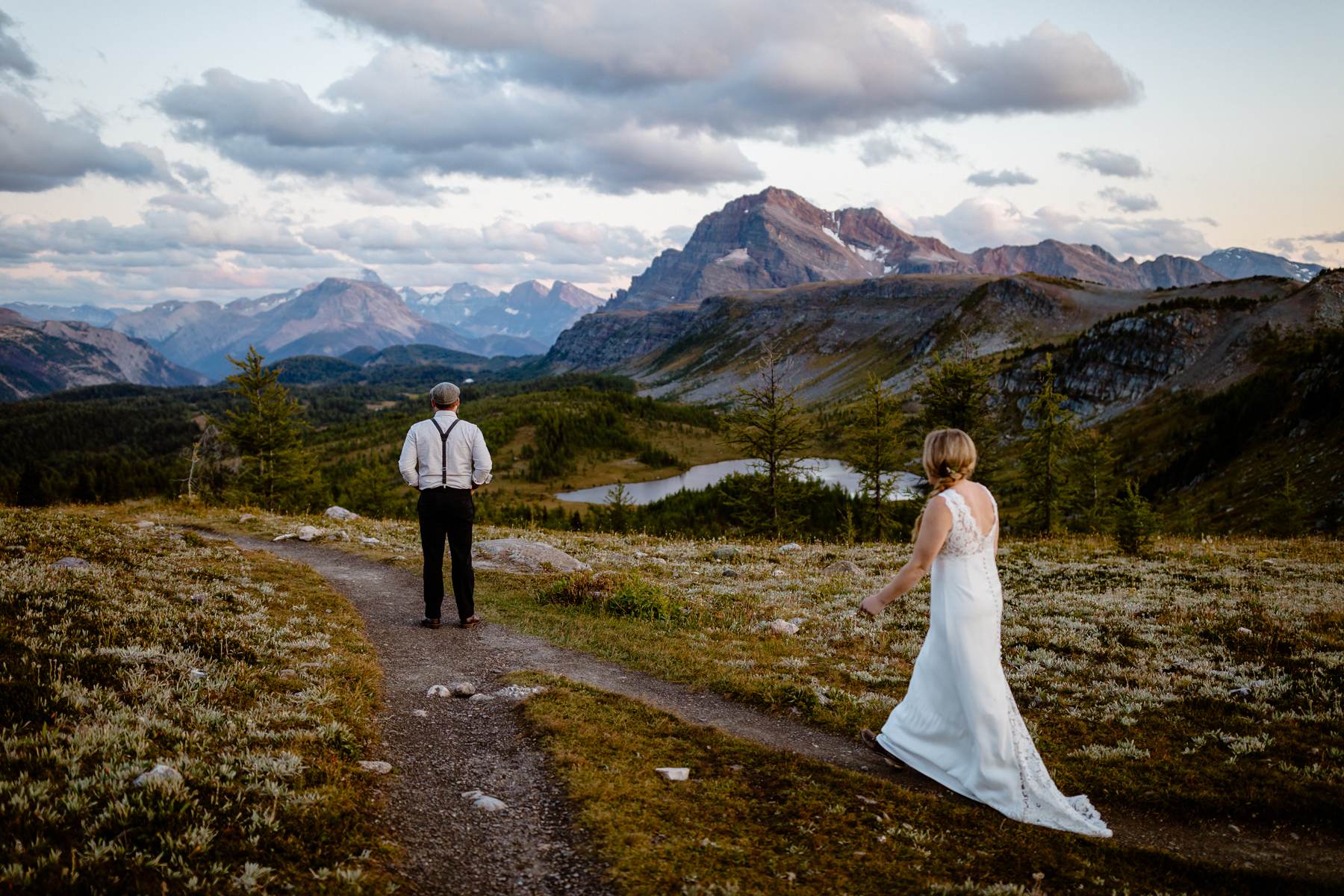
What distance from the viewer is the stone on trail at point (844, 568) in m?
22.8

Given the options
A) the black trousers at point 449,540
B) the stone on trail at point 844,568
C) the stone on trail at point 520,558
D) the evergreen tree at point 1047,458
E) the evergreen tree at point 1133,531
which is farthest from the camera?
the evergreen tree at point 1047,458

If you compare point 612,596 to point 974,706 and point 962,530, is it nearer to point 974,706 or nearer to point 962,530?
point 974,706

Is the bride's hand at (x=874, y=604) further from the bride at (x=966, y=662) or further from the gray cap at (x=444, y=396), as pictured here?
the gray cap at (x=444, y=396)

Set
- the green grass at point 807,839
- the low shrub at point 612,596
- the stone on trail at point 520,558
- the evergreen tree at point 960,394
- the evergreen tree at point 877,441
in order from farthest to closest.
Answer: the evergreen tree at point 877,441
the evergreen tree at point 960,394
the stone on trail at point 520,558
the low shrub at point 612,596
the green grass at point 807,839

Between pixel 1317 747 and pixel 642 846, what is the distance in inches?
382

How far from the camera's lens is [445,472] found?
14.1m

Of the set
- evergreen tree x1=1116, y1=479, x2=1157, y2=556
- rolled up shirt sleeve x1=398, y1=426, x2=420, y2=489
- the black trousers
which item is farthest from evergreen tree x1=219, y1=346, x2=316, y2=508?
evergreen tree x1=1116, y1=479, x2=1157, y2=556

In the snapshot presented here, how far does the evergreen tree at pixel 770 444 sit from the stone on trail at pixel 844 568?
22.5m

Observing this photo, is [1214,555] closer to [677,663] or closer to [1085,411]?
[677,663]

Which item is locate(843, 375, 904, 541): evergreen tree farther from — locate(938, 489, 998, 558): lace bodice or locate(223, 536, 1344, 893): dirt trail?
locate(938, 489, 998, 558): lace bodice

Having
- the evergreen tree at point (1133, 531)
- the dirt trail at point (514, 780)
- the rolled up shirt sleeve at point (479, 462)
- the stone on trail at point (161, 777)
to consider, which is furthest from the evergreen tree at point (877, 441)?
the stone on trail at point (161, 777)

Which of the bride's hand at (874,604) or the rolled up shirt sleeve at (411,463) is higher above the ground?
the rolled up shirt sleeve at (411,463)

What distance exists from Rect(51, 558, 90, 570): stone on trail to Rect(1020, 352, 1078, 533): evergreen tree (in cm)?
4354

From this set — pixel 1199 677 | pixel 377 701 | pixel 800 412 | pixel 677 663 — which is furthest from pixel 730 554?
pixel 800 412
